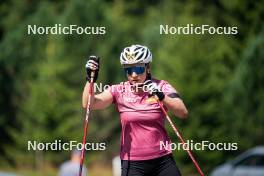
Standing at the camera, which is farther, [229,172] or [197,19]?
[197,19]

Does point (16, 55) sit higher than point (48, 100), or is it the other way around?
point (16, 55)

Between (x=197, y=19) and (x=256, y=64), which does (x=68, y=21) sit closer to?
(x=197, y=19)

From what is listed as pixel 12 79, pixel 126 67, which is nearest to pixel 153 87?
pixel 126 67

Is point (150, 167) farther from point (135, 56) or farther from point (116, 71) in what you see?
point (116, 71)

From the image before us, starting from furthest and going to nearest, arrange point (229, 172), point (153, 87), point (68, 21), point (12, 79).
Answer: point (12, 79) < point (68, 21) < point (229, 172) < point (153, 87)

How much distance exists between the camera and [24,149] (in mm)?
38000

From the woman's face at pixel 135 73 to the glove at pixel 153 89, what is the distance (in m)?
0.07

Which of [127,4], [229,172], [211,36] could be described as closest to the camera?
[229,172]

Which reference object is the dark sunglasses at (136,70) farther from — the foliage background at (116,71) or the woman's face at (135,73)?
the foliage background at (116,71)

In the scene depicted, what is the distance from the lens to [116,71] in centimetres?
4066

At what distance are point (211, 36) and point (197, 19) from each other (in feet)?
7.00

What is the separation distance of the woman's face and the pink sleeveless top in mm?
106

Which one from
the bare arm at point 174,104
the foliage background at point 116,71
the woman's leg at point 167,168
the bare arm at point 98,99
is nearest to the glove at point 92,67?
the bare arm at point 98,99

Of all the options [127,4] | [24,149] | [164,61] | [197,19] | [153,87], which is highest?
[127,4]
